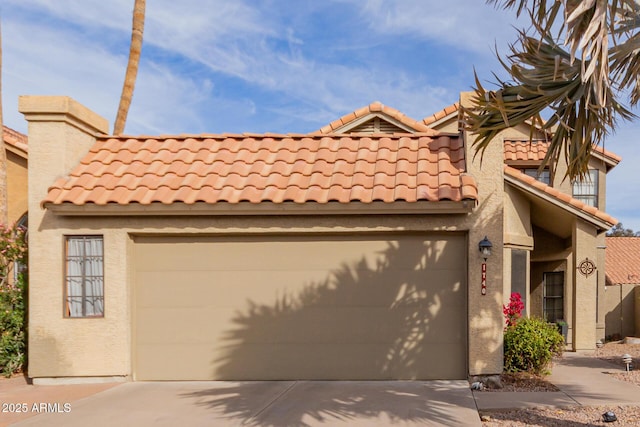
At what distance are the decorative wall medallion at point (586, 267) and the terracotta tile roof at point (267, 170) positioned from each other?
19.7 ft

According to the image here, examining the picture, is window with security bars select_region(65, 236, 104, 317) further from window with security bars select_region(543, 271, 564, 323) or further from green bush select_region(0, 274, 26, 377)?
window with security bars select_region(543, 271, 564, 323)

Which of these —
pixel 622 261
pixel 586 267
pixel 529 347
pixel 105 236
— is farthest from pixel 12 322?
pixel 622 261

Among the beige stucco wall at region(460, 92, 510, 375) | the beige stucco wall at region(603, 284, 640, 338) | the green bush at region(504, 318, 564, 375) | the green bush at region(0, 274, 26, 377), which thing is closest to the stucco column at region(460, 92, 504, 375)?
the beige stucco wall at region(460, 92, 510, 375)

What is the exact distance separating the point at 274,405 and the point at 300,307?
1992 mm

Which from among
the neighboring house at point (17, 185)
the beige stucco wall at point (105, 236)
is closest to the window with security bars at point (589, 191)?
the beige stucco wall at point (105, 236)

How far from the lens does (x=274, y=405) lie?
24.9 ft

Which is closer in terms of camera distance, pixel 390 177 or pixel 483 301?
pixel 483 301

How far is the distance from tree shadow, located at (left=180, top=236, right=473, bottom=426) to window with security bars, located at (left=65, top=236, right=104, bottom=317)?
2.20 metres

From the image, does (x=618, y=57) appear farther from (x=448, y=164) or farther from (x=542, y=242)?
(x=542, y=242)

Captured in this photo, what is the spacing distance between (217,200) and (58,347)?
356 centimetres

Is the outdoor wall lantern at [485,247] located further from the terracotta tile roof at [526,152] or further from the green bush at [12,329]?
the terracotta tile roof at [526,152]

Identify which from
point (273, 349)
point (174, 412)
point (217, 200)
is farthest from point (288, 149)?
point (174, 412)

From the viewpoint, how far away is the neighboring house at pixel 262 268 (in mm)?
8961

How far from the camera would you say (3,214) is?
11555 mm
